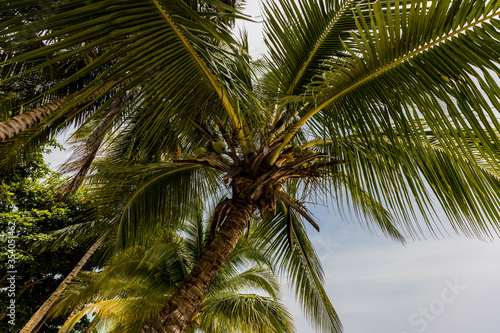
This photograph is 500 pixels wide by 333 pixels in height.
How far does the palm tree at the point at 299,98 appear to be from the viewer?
1.48 meters

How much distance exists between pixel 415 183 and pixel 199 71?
145 centimetres

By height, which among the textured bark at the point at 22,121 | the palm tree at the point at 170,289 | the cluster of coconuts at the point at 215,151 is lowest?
the palm tree at the point at 170,289

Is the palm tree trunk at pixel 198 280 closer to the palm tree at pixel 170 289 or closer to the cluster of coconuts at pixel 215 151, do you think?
the cluster of coconuts at pixel 215 151

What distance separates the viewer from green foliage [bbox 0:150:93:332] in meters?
6.75

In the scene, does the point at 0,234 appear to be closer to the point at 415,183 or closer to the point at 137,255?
the point at 137,255

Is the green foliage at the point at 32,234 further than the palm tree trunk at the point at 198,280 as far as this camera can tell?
Yes

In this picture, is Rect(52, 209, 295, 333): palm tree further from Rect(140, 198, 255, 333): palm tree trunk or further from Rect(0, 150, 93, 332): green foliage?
Rect(140, 198, 255, 333): palm tree trunk

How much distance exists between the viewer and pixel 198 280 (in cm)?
255

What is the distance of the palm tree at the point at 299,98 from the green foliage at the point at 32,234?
4086 mm

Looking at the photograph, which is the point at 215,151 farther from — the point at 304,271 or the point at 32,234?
the point at 32,234

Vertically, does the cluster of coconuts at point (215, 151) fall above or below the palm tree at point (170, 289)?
above

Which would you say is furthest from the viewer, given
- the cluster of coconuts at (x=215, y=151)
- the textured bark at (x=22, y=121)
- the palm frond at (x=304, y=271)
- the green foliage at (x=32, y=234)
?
the green foliage at (x=32, y=234)

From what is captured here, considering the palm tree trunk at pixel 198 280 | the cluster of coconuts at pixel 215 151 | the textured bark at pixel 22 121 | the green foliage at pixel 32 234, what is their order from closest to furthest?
the palm tree trunk at pixel 198 280, the cluster of coconuts at pixel 215 151, the textured bark at pixel 22 121, the green foliage at pixel 32 234

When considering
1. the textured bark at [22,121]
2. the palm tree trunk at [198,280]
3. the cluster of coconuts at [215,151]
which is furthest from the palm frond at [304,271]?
the textured bark at [22,121]
